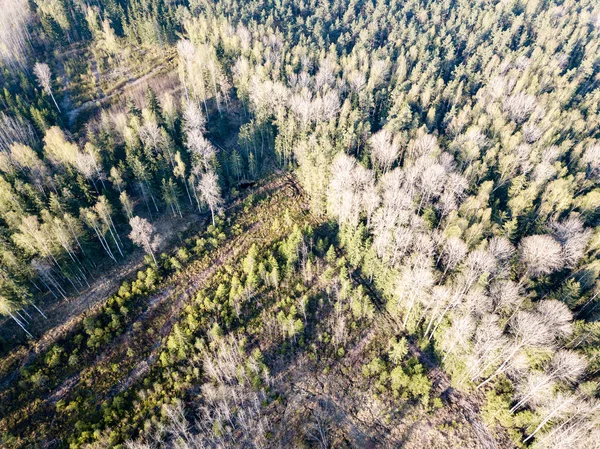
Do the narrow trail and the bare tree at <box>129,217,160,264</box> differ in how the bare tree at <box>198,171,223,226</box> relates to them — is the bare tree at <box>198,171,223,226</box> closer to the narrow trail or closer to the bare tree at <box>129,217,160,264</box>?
the narrow trail

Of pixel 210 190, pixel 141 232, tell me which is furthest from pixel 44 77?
pixel 141 232

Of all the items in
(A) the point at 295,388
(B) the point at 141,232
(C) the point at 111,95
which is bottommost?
(A) the point at 295,388

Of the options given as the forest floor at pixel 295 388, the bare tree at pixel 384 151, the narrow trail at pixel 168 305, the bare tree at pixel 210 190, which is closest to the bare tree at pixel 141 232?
the narrow trail at pixel 168 305

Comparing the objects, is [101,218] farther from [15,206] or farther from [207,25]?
[207,25]

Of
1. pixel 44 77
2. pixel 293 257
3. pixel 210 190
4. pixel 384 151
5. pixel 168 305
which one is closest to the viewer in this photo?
pixel 168 305

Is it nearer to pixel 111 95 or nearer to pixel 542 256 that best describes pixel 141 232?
pixel 111 95

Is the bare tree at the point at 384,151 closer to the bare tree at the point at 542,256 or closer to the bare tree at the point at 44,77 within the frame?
the bare tree at the point at 542,256

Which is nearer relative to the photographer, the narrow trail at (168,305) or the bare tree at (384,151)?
the narrow trail at (168,305)

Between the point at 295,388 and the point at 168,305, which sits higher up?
the point at 168,305
